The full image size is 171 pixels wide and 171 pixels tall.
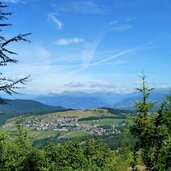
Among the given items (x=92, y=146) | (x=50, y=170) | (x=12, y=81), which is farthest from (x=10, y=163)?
(x=12, y=81)

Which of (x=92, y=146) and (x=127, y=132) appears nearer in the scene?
(x=127, y=132)

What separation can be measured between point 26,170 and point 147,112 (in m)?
25.2

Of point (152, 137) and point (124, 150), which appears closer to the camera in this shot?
point (152, 137)

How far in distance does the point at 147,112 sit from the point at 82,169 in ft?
57.3

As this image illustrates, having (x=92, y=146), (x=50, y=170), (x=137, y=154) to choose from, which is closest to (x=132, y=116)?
(x=137, y=154)

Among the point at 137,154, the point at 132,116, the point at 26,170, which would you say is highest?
the point at 132,116

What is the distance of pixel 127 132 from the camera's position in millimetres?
35406

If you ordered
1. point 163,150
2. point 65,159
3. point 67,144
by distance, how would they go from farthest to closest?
point 67,144
point 65,159
point 163,150

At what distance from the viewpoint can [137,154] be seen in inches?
1464

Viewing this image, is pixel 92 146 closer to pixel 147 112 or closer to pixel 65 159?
pixel 65 159

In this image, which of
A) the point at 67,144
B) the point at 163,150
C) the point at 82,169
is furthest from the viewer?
the point at 67,144

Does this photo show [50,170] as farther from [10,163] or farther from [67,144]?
[67,144]

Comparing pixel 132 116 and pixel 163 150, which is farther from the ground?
pixel 132 116

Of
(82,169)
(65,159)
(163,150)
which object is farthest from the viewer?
(65,159)
